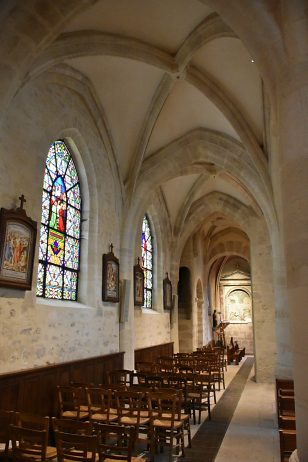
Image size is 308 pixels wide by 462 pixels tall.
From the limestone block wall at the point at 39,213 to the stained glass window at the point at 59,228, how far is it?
247 millimetres

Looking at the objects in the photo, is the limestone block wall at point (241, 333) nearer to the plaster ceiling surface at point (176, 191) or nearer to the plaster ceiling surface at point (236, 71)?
the plaster ceiling surface at point (176, 191)

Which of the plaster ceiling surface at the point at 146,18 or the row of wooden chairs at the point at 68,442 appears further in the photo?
the plaster ceiling surface at the point at 146,18

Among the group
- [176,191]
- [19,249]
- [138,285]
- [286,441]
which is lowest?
[286,441]

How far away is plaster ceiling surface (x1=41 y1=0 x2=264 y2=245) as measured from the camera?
7.57 m

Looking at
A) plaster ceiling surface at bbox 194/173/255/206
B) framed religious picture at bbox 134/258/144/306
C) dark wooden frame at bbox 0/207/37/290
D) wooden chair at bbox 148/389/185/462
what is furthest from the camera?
plaster ceiling surface at bbox 194/173/255/206

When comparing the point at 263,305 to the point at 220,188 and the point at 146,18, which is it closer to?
the point at 220,188

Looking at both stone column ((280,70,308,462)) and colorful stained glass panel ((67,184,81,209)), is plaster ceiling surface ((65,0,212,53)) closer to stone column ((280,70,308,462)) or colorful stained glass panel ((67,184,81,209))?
colorful stained glass panel ((67,184,81,209))

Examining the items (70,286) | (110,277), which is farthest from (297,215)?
(110,277)

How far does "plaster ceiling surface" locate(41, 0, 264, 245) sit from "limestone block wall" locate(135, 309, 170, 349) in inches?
193

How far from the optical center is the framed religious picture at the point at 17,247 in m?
6.16

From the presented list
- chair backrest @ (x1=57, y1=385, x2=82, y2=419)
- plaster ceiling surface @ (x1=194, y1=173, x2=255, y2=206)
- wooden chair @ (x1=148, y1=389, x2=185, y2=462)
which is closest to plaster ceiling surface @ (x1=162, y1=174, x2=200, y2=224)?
plaster ceiling surface @ (x1=194, y1=173, x2=255, y2=206)

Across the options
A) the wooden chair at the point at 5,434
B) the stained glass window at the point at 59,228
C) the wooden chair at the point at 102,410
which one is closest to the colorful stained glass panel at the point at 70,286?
the stained glass window at the point at 59,228

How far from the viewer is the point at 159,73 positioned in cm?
960

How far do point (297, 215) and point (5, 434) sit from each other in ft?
14.1
